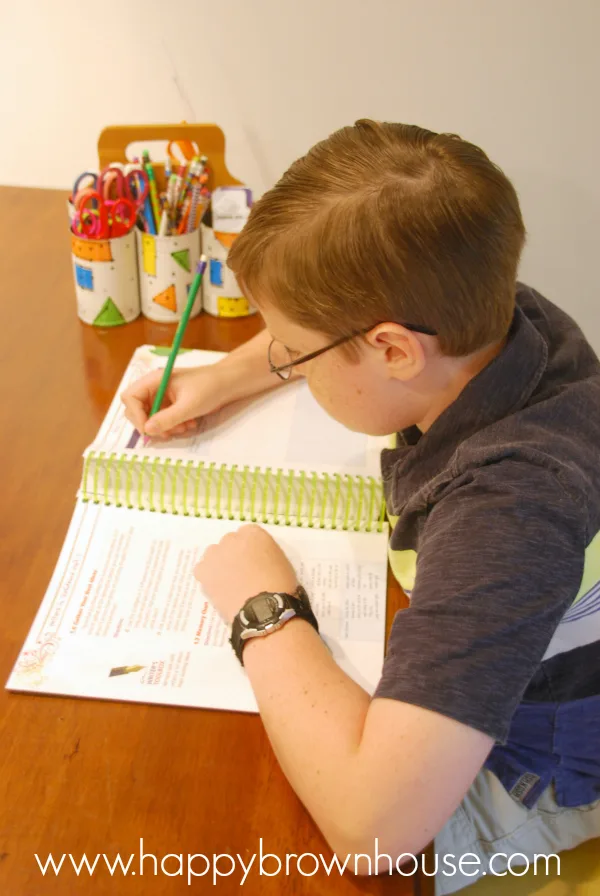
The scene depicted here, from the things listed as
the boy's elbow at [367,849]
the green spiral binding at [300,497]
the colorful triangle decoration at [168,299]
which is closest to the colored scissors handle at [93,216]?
the colorful triangle decoration at [168,299]

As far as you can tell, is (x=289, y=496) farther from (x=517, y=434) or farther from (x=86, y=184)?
(x=86, y=184)

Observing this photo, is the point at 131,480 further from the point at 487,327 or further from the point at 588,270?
the point at 588,270

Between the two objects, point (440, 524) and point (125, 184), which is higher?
point (125, 184)

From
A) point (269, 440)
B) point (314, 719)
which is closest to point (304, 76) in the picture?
point (269, 440)

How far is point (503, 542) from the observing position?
60 cm

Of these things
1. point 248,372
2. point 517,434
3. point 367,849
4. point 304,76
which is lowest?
point 367,849

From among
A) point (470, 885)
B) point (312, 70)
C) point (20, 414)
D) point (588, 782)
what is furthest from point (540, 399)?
point (312, 70)

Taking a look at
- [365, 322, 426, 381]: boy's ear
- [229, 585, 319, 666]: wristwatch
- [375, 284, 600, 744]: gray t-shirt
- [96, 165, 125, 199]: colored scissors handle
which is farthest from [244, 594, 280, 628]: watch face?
[96, 165, 125, 199]: colored scissors handle

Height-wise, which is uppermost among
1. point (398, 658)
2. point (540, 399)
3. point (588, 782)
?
point (540, 399)

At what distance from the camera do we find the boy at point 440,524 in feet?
1.89

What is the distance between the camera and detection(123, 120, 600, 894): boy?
1.89 feet

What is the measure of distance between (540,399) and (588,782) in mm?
374

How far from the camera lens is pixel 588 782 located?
0.75m

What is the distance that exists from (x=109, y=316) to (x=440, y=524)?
67 centimetres
